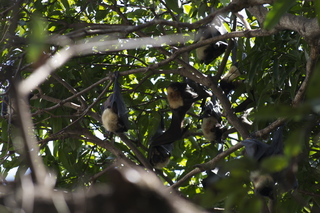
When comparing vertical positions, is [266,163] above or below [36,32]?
below

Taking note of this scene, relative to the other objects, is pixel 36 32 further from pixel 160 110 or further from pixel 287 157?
pixel 160 110

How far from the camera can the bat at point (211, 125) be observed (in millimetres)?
3891

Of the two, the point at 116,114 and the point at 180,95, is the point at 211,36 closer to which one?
the point at 180,95

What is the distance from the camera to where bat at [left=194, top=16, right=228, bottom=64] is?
3.73m

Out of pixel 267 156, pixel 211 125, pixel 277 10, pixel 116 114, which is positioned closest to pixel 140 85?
pixel 116 114

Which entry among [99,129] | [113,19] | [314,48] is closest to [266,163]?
[314,48]

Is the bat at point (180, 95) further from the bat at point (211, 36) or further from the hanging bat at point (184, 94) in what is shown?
the bat at point (211, 36)

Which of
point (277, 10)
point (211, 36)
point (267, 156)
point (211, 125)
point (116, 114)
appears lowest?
point (267, 156)

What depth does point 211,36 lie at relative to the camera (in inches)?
148

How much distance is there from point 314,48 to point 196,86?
1.64 meters

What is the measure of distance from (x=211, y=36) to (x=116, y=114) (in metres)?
0.86

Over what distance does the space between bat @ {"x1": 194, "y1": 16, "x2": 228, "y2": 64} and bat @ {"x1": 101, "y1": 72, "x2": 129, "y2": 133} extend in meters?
0.68

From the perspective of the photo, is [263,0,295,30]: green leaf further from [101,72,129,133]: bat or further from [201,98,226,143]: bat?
[201,98,226,143]: bat

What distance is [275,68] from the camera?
10.4 ft
